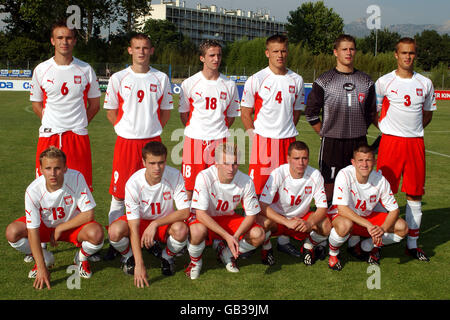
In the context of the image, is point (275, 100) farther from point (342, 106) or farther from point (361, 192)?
point (361, 192)

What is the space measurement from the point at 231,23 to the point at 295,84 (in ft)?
472

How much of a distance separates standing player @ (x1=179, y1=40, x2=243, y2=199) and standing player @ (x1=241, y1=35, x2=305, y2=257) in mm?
288

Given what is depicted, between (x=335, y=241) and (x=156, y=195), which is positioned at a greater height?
(x=156, y=195)

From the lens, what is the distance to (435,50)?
281 feet

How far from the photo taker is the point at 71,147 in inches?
193

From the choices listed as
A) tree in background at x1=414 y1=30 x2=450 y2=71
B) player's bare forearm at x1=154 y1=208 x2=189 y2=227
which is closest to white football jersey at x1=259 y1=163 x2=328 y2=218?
player's bare forearm at x1=154 y1=208 x2=189 y2=227

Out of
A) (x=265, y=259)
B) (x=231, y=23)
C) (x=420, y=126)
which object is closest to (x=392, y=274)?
(x=265, y=259)

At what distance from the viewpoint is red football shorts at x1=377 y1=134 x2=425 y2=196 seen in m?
5.00

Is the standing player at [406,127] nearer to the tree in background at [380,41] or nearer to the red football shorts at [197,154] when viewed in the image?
the red football shorts at [197,154]

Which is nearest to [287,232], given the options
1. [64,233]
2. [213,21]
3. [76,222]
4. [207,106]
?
[207,106]

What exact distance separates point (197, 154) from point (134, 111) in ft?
2.80

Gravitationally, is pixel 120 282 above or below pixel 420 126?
below
